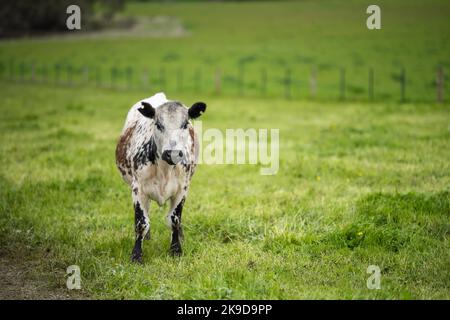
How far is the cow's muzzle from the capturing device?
22.4ft

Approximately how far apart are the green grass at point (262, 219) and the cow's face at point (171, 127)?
1.51 metres

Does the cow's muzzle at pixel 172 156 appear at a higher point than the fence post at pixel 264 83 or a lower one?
lower

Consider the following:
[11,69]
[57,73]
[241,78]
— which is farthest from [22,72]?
[241,78]

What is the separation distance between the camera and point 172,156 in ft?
22.4

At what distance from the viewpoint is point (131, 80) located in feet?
122

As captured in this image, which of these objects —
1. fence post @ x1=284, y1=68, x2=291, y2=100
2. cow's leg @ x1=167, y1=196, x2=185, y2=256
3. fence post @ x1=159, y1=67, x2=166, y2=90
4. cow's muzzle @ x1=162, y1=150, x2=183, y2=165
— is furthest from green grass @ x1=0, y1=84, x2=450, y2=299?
fence post @ x1=159, y1=67, x2=166, y2=90

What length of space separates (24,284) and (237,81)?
2875 centimetres

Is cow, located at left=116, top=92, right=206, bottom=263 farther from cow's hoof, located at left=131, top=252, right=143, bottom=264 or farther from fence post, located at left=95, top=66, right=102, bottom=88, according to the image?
fence post, located at left=95, top=66, right=102, bottom=88

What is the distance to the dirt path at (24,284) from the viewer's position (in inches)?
259

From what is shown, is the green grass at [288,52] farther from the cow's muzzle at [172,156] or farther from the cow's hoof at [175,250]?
the cow's muzzle at [172,156]

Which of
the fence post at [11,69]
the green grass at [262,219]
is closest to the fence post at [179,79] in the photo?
the fence post at [11,69]

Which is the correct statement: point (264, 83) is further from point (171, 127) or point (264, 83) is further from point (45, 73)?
point (171, 127)
